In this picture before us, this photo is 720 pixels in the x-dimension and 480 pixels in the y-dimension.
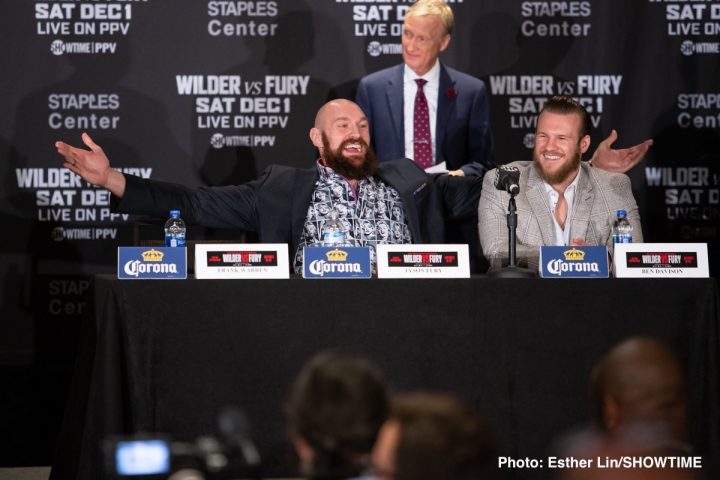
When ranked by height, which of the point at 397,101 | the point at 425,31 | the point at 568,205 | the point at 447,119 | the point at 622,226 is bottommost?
the point at 622,226

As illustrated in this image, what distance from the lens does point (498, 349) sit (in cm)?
363

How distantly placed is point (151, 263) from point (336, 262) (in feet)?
2.13

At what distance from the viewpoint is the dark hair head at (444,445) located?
48.1 inches

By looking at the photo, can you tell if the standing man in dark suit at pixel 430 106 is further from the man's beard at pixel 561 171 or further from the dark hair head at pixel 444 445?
the dark hair head at pixel 444 445

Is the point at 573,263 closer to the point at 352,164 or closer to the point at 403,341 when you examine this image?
the point at 403,341

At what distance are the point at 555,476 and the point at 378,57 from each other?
3191mm

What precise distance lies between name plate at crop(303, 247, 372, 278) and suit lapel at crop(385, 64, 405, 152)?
215 cm

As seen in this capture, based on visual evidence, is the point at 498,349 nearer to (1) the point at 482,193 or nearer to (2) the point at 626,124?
(1) the point at 482,193

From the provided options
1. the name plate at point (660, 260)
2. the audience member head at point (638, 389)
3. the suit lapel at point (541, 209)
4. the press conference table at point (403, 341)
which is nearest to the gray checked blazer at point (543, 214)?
the suit lapel at point (541, 209)

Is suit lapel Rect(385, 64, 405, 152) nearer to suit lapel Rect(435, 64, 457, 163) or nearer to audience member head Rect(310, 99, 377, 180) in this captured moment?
suit lapel Rect(435, 64, 457, 163)

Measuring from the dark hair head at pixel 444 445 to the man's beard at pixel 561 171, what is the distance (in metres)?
3.44

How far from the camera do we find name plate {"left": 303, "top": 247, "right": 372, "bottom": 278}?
3725mm

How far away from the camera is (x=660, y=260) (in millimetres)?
3756

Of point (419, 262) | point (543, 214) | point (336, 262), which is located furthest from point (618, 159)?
point (336, 262)
